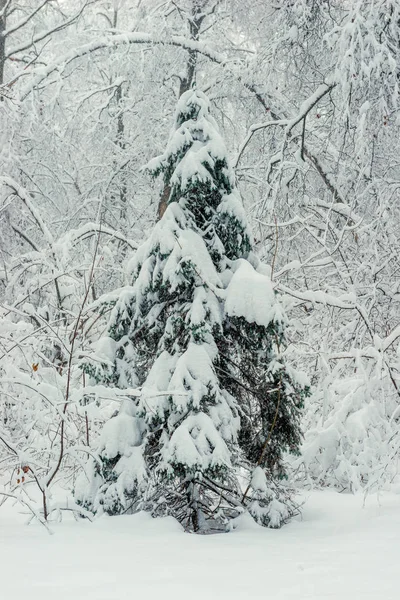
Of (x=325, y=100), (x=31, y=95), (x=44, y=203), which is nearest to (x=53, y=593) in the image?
(x=31, y=95)

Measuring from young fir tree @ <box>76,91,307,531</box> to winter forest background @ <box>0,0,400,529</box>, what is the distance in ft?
0.17

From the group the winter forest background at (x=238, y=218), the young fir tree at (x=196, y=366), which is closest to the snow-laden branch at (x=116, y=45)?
the winter forest background at (x=238, y=218)

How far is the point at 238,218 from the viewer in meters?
5.45

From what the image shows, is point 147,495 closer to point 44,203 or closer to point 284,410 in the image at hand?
point 284,410

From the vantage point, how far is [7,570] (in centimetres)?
332

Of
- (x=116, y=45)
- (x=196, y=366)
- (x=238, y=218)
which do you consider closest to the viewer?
(x=196, y=366)

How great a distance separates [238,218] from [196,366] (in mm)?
1311

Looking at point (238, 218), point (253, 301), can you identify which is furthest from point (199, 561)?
point (238, 218)

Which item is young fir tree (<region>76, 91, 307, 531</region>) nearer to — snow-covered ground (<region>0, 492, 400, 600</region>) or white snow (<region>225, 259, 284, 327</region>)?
white snow (<region>225, 259, 284, 327</region>)

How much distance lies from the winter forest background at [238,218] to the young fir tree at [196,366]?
52mm

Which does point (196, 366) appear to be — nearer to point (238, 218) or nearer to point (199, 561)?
Answer: point (238, 218)

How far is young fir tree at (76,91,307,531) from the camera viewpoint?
4934 mm

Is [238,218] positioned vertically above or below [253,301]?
above

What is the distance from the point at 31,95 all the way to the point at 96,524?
6.59 meters
